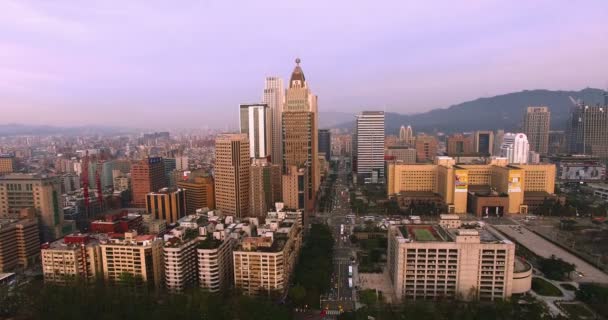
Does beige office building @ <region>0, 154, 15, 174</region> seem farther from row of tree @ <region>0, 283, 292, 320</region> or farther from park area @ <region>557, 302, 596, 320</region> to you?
park area @ <region>557, 302, 596, 320</region>

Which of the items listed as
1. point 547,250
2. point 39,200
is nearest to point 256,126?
point 39,200

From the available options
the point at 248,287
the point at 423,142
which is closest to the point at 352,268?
the point at 248,287

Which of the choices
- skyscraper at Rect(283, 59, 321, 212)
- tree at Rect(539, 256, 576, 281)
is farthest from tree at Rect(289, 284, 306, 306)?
skyscraper at Rect(283, 59, 321, 212)

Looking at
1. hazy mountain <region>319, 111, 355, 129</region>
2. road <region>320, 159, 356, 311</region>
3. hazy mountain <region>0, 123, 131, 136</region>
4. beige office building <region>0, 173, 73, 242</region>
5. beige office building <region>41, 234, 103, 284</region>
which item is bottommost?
road <region>320, 159, 356, 311</region>

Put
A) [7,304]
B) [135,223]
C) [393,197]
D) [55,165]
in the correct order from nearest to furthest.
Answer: [7,304] < [135,223] < [393,197] < [55,165]

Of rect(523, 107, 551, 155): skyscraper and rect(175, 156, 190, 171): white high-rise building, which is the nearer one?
rect(175, 156, 190, 171): white high-rise building

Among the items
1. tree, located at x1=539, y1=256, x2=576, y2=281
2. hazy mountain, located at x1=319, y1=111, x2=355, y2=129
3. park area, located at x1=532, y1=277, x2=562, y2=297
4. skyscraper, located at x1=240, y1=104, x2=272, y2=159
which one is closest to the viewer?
park area, located at x1=532, y1=277, x2=562, y2=297

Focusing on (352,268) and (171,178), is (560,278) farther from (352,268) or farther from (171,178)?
(171,178)

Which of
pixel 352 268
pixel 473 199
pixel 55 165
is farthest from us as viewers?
pixel 55 165
